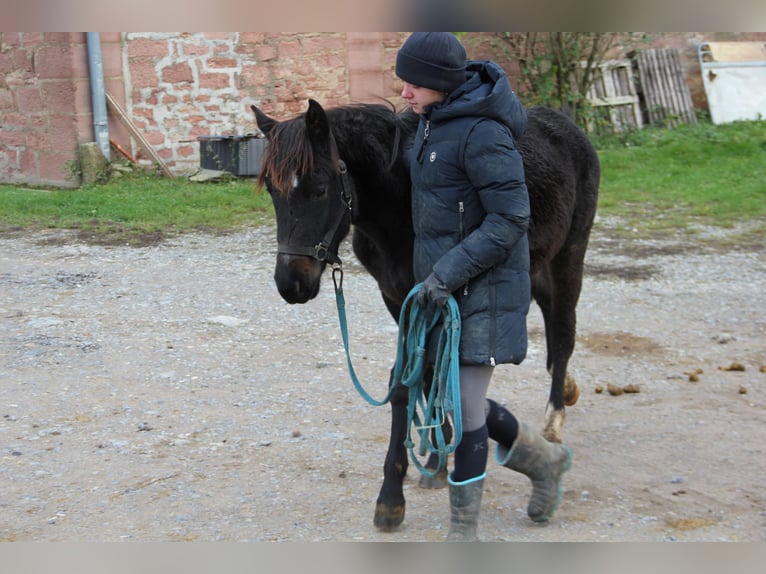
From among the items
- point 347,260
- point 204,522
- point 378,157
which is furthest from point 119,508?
point 347,260

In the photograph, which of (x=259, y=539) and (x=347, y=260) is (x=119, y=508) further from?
(x=347, y=260)

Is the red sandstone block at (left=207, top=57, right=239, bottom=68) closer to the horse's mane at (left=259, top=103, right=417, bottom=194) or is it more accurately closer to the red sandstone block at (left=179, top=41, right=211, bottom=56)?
the red sandstone block at (left=179, top=41, right=211, bottom=56)

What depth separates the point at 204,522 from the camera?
3844mm

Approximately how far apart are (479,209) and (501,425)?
3.00 feet

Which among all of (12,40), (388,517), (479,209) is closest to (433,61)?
(479,209)

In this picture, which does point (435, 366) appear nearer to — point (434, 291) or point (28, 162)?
point (434, 291)

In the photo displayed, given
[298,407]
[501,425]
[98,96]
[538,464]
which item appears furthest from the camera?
[98,96]

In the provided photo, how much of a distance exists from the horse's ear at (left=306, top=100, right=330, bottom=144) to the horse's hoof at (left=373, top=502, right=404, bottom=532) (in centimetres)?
152

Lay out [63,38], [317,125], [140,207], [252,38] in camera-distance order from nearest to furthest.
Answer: [317,125]
[140,207]
[63,38]
[252,38]

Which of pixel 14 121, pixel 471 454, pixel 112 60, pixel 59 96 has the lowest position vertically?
pixel 471 454

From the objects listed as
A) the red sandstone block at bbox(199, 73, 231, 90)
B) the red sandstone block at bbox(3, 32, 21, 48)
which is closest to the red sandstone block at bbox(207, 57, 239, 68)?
the red sandstone block at bbox(199, 73, 231, 90)

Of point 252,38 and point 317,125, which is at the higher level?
point 252,38

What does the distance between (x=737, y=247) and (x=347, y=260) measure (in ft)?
12.3

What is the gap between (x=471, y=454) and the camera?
11.1 feet
